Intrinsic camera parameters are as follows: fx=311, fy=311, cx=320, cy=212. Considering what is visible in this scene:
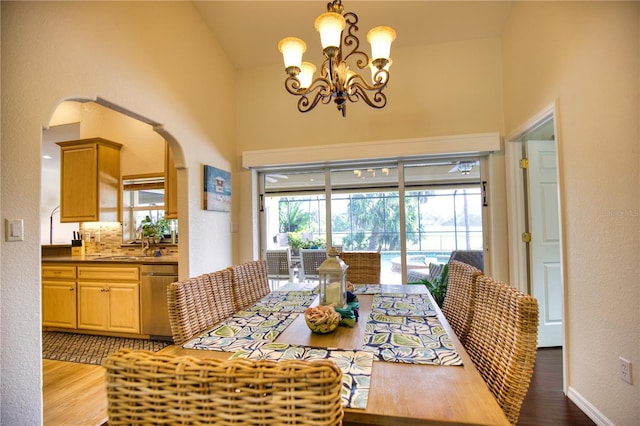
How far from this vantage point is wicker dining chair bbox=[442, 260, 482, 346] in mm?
1521

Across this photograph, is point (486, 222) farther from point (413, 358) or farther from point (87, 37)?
point (87, 37)

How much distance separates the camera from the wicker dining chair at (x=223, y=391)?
0.58m

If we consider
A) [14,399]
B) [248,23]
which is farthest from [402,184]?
[14,399]

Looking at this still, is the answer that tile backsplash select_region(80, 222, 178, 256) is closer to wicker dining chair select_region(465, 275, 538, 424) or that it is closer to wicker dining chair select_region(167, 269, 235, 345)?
wicker dining chair select_region(167, 269, 235, 345)

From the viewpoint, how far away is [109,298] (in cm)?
325

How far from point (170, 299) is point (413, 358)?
40.8 inches

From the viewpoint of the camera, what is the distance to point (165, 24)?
8.98ft

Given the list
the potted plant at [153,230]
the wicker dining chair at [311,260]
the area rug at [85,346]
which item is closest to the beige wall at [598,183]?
the wicker dining chair at [311,260]

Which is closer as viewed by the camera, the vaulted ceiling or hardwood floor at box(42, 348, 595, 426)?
hardwood floor at box(42, 348, 595, 426)

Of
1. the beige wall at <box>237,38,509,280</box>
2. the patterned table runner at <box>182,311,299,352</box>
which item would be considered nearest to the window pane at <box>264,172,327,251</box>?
the beige wall at <box>237,38,509,280</box>

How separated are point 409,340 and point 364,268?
57.0 inches

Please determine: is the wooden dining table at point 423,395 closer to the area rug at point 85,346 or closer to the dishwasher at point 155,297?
the dishwasher at point 155,297

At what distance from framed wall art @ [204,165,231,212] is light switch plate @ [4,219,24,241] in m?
1.63

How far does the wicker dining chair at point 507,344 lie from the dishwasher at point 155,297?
2.79m
